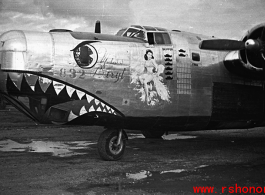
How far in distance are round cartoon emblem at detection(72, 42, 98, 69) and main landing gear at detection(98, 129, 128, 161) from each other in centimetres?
198

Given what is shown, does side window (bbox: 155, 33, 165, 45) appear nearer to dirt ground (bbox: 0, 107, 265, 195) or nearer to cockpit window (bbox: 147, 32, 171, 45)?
cockpit window (bbox: 147, 32, 171, 45)

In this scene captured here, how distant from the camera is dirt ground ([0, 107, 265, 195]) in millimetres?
6809

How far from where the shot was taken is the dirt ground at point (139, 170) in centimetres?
681

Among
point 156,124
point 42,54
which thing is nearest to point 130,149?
point 156,124

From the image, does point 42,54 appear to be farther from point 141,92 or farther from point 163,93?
point 163,93

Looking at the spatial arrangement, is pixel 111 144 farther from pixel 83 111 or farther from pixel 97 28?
pixel 97 28

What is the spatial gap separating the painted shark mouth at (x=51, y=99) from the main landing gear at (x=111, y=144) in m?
0.85

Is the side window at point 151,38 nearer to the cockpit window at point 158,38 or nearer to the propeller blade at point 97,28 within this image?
the cockpit window at point 158,38

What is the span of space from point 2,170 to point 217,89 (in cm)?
626

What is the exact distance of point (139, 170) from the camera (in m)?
8.48

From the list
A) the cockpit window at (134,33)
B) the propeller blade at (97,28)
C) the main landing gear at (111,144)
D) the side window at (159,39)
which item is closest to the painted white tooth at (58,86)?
the main landing gear at (111,144)

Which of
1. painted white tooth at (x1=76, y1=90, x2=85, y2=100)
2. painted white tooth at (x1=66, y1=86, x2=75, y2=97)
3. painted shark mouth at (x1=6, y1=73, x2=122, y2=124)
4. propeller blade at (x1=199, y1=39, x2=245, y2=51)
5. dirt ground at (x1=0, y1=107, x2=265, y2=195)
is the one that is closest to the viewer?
dirt ground at (x1=0, y1=107, x2=265, y2=195)

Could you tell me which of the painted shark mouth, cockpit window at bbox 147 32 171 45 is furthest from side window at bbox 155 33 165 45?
the painted shark mouth

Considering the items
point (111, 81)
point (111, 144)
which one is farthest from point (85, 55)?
point (111, 144)
